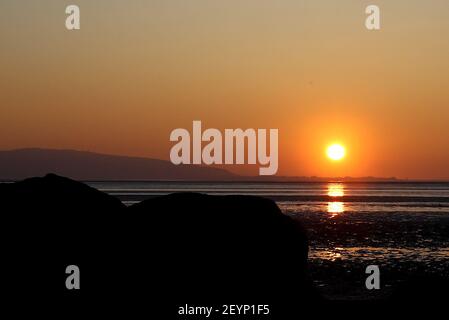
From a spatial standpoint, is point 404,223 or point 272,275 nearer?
point 272,275

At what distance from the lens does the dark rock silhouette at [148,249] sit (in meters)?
16.6

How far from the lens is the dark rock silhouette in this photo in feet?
54.4

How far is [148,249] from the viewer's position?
16.8m

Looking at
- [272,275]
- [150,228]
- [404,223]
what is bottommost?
[404,223]

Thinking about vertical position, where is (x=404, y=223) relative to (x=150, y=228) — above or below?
below

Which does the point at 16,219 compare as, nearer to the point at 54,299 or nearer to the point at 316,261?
the point at 54,299

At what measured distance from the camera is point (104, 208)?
17.7 m
